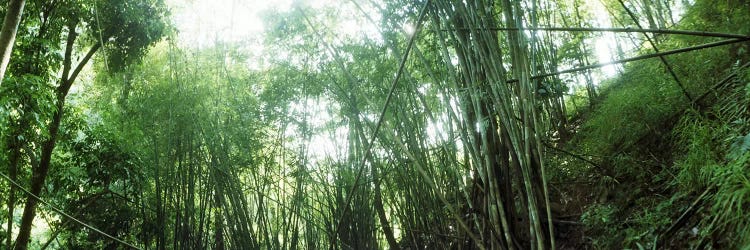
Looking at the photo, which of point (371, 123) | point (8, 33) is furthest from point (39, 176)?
point (8, 33)

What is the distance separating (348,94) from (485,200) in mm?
1725

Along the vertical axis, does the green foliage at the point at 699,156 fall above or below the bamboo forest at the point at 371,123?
below

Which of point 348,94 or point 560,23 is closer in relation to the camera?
point 348,94

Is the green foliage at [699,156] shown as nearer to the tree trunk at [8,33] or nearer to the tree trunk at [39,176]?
the tree trunk at [8,33]

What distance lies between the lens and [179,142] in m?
3.88

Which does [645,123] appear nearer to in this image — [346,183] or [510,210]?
[510,210]

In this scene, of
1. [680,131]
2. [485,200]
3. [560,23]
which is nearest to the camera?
[485,200]

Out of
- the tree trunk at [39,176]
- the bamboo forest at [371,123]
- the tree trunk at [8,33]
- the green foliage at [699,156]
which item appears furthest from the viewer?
the tree trunk at [39,176]

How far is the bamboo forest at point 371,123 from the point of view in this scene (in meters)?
2.04

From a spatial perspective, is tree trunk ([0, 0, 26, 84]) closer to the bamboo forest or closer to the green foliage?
the bamboo forest

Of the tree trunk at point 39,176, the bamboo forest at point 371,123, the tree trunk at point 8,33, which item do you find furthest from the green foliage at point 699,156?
the tree trunk at point 39,176

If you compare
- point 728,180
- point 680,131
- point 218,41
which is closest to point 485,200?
point 728,180

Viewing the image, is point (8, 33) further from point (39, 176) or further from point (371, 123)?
point (39, 176)

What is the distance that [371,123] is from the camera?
3400mm
